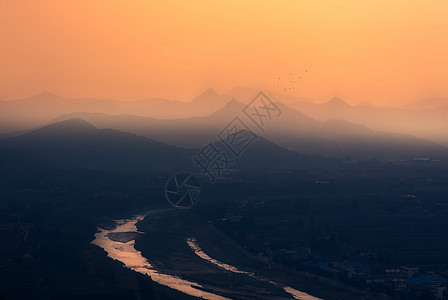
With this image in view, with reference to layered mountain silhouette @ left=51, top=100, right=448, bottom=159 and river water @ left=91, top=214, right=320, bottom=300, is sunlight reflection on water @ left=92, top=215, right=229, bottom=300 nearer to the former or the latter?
river water @ left=91, top=214, right=320, bottom=300

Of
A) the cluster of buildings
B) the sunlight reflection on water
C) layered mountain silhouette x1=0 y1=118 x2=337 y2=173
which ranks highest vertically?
layered mountain silhouette x1=0 y1=118 x2=337 y2=173

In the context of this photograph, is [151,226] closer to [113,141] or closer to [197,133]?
[113,141]

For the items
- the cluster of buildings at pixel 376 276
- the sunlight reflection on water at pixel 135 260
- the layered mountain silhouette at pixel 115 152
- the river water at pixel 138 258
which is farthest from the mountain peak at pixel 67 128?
the cluster of buildings at pixel 376 276

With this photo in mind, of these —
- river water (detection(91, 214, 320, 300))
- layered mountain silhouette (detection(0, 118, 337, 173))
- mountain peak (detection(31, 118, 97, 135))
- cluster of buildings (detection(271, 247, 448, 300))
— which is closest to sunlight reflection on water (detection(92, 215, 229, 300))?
river water (detection(91, 214, 320, 300))

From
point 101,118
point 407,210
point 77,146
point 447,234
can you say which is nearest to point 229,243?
point 447,234

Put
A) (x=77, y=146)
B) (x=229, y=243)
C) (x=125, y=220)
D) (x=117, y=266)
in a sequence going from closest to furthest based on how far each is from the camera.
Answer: (x=117, y=266) → (x=229, y=243) → (x=125, y=220) → (x=77, y=146)

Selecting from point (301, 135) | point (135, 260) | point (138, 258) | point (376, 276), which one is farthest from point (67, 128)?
point (376, 276)

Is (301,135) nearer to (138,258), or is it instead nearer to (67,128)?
(67,128)

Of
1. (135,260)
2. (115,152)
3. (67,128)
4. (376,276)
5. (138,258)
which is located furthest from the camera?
(67,128)

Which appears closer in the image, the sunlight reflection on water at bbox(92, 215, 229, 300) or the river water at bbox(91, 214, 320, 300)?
the sunlight reflection on water at bbox(92, 215, 229, 300)
